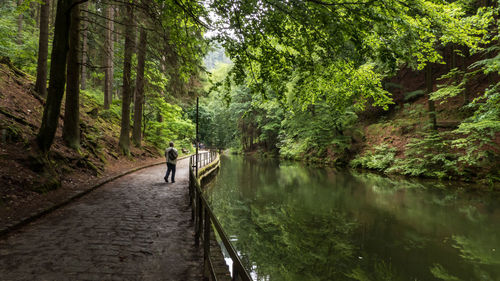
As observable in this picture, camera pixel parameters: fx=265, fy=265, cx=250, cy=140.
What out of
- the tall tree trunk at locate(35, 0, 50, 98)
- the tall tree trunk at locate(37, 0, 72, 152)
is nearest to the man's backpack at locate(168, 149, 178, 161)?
the tall tree trunk at locate(37, 0, 72, 152)

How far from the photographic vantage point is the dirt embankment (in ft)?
20.2

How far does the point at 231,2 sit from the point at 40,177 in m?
6.75

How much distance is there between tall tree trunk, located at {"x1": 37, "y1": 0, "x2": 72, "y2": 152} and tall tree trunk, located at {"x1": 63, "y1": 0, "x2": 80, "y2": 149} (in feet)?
7.90

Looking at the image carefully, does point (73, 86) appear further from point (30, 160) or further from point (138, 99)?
point (138, 99)

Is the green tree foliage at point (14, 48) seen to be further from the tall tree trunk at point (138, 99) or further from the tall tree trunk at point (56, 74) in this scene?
the tall tree trunk at point (56, 74)

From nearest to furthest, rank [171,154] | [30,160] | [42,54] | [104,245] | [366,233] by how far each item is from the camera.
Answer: [104,245] < [30,160] < [366,233] < [171,154] < [42,54]

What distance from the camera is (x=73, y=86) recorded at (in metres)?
10.3

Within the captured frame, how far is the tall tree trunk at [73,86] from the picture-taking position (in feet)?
33.5

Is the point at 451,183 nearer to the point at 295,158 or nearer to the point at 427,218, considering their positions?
the point at 427,218

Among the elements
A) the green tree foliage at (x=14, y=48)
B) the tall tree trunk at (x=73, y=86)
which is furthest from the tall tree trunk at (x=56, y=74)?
the green tree foliage at (x=14, y=48)

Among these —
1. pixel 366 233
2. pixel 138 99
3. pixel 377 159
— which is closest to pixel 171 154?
pixel 366 233

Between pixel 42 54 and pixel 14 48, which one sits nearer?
pixel 42 54

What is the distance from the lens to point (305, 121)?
88.1ft

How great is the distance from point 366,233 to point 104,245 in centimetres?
666
